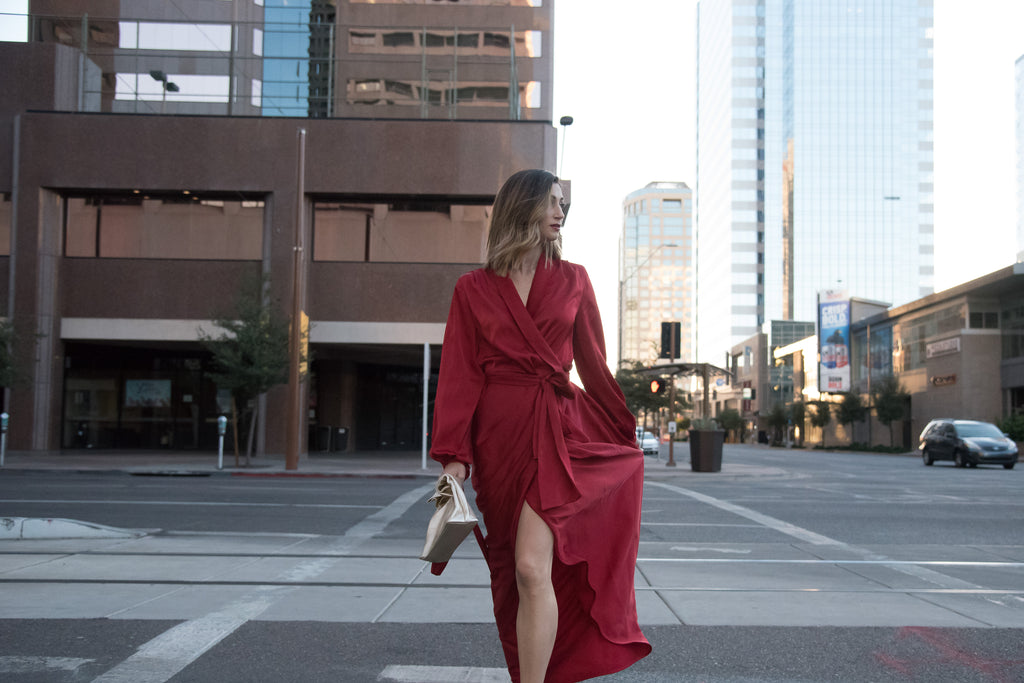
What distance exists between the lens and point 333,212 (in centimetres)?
2469

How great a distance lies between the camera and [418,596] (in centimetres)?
560

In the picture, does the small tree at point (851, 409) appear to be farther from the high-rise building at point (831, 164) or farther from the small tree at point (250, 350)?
the high-rise building at point (831, 164)

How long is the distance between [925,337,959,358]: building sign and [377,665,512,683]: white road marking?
2128 inches

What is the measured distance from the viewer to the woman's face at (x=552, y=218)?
10.1 feet

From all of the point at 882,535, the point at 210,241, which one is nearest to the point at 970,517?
the point at 882,535

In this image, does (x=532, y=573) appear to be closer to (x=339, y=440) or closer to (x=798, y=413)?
(x=339, y=440)

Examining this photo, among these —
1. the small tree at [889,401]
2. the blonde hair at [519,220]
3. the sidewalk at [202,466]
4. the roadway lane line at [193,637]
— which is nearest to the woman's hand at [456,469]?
the blonde hair at [519,220]

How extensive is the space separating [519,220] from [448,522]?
3.49 feet

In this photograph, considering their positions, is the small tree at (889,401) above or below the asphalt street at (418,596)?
above

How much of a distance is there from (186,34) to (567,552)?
24875 millimetres

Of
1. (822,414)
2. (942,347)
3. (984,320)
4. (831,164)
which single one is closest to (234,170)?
(984,320)

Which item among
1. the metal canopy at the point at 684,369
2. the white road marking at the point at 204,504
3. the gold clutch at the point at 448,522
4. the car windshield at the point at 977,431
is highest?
the metal canopy at the point at 684,369

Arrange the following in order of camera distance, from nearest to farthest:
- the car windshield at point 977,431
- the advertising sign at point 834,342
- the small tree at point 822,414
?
the car windshield at point 977,431
the small tree at point 822,414
the advertising sign at point 834,342

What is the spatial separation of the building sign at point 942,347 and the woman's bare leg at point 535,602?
180 ft
